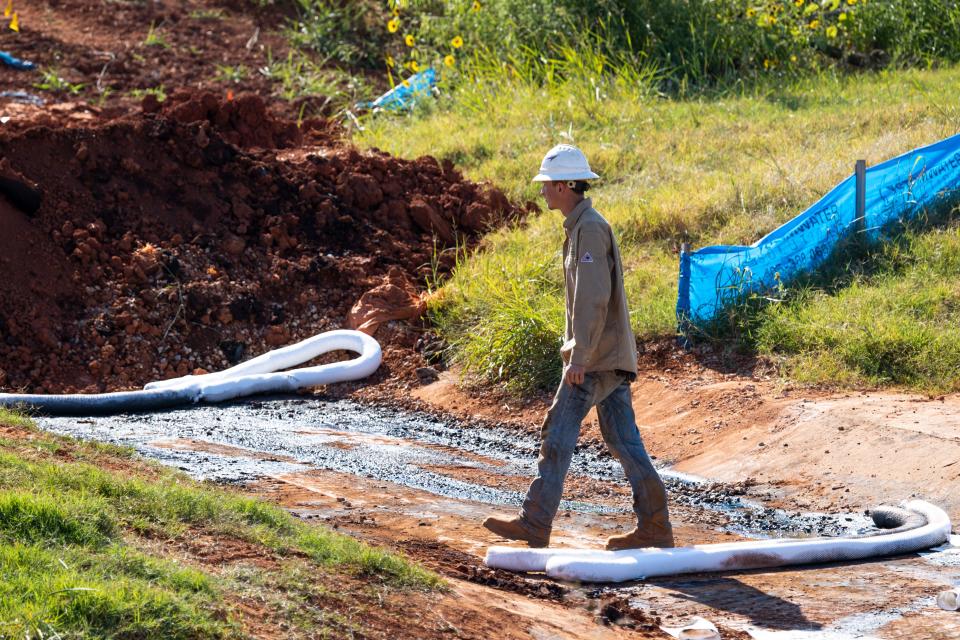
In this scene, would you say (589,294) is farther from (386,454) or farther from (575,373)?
(386,454)

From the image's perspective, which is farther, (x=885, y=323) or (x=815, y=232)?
(x=815, y=232)

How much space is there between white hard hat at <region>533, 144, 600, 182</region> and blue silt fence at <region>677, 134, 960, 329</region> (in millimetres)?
3677

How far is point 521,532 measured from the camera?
537 centimetres

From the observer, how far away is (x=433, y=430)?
8539 mm

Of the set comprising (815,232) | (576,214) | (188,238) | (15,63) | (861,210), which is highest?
(15,63)

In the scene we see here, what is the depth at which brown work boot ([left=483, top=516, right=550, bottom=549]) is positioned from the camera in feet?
17.6

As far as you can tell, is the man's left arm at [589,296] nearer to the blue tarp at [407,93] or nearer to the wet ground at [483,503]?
the wet ground at [483,503]

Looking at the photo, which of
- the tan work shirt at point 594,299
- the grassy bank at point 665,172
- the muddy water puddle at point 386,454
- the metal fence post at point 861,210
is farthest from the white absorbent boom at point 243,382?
the tan work shirt at point 594,299

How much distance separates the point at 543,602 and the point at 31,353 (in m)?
6.29

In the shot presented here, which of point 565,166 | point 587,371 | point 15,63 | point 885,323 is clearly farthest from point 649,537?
point 15,63

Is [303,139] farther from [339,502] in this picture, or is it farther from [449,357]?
[339,502]

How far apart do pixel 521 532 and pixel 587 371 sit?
0.80 m

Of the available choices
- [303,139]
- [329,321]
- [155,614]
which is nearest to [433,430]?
[329,321]

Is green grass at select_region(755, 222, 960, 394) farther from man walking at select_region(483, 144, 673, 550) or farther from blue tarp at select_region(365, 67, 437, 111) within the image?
blue tarp at select_region(365, 67, 437, 111)
